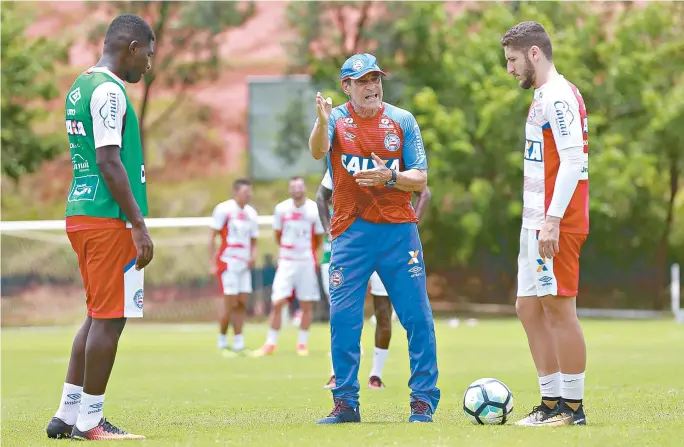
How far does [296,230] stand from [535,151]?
37.3 ft

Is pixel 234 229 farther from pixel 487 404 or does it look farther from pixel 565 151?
pixel 565 151

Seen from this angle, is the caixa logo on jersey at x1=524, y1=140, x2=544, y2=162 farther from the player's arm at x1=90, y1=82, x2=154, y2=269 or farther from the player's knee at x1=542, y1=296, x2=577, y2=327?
the player's arm at x1=90, y1=82, x2=154, y2=269

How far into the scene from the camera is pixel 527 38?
834cm

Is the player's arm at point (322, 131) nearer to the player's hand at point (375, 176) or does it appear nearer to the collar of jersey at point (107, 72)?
the player's hand at point (375, 176)

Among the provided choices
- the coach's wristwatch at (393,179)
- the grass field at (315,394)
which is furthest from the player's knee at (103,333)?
the coach's wristwatch at (393,179)

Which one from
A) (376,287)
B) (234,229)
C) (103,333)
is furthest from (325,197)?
(234,229)

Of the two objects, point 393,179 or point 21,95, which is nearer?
point 393,179

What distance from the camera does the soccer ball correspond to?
8.35 m

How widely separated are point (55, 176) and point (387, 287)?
66107 mm

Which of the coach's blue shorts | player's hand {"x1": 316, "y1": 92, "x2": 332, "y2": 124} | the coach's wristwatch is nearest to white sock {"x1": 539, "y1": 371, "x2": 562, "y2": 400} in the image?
the coach's blue shorts

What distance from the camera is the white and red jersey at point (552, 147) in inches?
318

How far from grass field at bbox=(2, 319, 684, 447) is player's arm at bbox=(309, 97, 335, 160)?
75.7 inches

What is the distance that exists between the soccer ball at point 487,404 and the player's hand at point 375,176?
1.57 meters

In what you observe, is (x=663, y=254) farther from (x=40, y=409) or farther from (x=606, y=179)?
(x=40, y=409)
